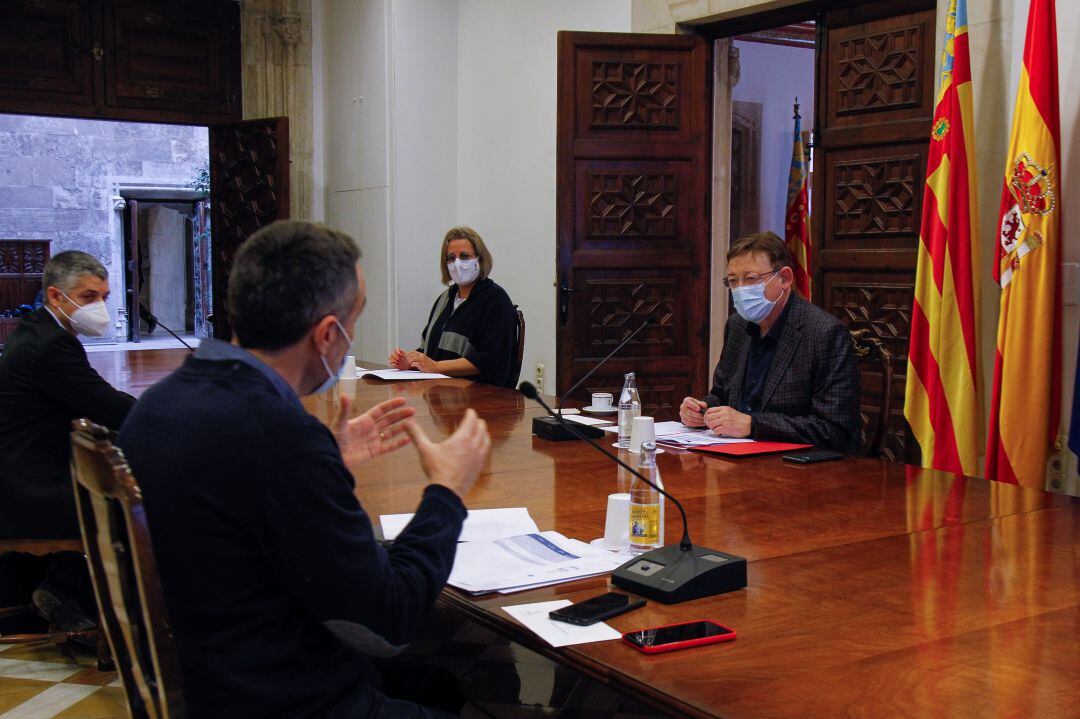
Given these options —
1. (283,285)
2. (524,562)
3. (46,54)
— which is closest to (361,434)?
(524,562)

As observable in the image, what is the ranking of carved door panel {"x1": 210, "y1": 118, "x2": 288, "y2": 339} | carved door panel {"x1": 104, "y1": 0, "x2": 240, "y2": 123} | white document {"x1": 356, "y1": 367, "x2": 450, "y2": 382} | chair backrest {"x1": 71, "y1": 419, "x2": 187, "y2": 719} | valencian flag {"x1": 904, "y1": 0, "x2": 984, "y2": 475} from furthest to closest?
carved door panel {"x1": 104, "y1": 0, "x2": 240, "y2": 123} → carved door panel {"x1": 210, "y1": 118, "x2": 288, "y2": 339} → white document {"x1": 356, "y1": 367, "x2": 450, "y2": 382} → valencian flag {"x1": 904, "y1": 0, "x2": 984, "y2": 475} → chair backrest {"x1": 71, "y1": 419, "x2": 187, "y2": 719}

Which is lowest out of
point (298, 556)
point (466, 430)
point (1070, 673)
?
point (1070, 673)

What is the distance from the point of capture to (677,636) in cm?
154

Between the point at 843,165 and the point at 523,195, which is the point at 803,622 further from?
the point at 523,195

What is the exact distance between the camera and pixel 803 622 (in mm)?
1613

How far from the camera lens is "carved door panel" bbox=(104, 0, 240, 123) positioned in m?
7.93

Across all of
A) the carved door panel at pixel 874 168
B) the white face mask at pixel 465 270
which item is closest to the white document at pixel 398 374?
the white face mask at pixel 465 270

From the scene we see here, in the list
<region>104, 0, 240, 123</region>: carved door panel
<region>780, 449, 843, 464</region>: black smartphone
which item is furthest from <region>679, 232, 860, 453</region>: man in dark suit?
<region>104, 0, 240, 123</region>: carved door panel

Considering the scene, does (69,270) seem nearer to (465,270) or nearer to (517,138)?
(465,270)

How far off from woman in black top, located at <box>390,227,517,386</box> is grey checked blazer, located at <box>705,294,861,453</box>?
1.85 metres

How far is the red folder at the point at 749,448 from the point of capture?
2941 mm

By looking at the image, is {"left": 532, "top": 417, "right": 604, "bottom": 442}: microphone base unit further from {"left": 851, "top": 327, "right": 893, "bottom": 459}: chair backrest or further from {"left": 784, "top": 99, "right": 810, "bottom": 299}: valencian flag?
{"left": 784, "top": 99, "right": 810, "bottom": 299}: valencian flag

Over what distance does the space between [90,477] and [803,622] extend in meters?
1.04

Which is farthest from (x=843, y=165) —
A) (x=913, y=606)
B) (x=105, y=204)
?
(x=105, y=204)
